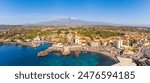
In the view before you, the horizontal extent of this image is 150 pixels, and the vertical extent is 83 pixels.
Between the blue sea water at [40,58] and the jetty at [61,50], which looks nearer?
the blue sea water at [40,58]

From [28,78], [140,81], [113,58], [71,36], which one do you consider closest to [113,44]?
[113,58]

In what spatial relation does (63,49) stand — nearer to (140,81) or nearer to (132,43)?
(132,43)

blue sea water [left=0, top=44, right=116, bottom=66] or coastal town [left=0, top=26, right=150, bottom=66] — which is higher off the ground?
coastal town [left=0, top=26, right=150, bottom=66]

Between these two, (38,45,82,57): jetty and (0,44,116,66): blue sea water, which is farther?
(38,45,82,57): jetty

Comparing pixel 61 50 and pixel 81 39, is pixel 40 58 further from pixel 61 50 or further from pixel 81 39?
pixel 81 39

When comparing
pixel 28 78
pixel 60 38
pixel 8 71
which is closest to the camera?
pixel 28 78
